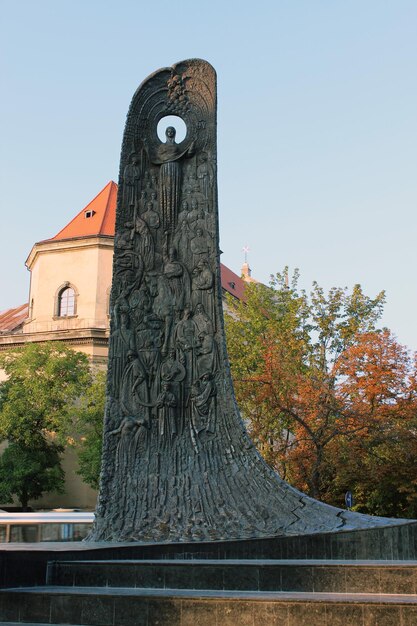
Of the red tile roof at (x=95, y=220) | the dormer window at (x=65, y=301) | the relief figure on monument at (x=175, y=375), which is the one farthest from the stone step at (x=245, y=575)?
the red tile roof at (x=95, y=220)

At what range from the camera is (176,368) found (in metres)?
10.7

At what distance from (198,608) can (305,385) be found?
17.7 metres

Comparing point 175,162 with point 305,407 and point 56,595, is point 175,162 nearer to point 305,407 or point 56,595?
point 56,595

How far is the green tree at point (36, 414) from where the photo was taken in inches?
1217

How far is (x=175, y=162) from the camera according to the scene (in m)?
11.5

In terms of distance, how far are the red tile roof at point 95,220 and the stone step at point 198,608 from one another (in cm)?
3143

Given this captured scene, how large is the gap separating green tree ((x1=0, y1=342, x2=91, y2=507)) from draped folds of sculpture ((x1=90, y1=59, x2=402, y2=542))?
20.6 m

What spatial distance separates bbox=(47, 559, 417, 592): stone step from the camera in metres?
6.52

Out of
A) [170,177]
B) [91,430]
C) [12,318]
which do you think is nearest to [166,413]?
[170,177]

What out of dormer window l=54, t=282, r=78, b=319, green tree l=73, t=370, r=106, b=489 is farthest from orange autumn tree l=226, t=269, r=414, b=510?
dormer window l=54, t=282, r=78, b=319

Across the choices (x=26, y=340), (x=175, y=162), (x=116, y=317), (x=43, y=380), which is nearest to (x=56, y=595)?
(x=116, y=317)

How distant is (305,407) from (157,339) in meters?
13.5

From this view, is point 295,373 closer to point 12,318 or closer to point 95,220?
point 95,220

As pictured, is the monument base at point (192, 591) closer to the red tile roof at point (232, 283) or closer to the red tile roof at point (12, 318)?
the red tile roof at point (12, 318)
